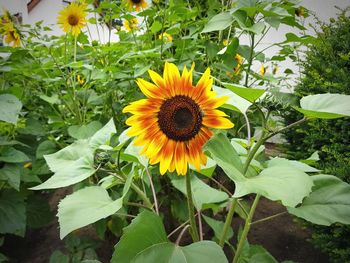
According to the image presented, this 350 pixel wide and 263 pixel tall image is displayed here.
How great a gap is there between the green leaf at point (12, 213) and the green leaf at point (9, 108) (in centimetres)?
43

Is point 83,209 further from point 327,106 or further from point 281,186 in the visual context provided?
point 327,106

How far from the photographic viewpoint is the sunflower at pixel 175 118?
0.48 metres

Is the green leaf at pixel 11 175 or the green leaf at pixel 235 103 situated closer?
the green leaf at pixel 235 103

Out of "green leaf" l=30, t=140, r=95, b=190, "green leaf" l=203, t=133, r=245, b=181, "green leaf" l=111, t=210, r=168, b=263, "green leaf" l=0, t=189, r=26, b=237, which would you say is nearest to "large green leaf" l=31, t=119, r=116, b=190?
"green leaf" l=30, t=140, r=95, b=190

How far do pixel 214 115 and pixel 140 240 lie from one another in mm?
228

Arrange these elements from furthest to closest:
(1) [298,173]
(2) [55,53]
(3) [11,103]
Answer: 1. (2) [55,53]
2. (3) [11,103]
3. (1) [298,173]

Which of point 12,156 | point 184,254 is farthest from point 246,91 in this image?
point 12,156

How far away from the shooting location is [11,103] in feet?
2.80

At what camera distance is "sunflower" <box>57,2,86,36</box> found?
4.59 ft

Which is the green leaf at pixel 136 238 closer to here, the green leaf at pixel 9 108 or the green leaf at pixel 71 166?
the green leaf at pixel 71 166

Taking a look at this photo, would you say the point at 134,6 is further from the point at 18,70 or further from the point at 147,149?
the point at 147,149

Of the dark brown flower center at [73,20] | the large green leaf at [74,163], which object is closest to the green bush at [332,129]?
the large green leaf at [74,163]

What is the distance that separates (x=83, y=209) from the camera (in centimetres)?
48

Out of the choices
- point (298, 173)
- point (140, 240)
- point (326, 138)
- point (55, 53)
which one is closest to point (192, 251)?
point (140, 240)
